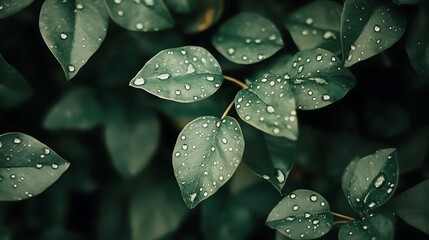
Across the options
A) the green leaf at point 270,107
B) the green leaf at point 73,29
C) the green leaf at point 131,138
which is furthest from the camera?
the green leaf at point 131,138

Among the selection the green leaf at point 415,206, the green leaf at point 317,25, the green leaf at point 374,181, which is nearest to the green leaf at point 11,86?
the green leaf at point 317,25

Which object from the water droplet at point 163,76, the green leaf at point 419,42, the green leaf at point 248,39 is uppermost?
the green leaf at point 419,42

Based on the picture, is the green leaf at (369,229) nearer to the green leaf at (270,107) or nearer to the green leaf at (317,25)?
the green leaf at (270,107)

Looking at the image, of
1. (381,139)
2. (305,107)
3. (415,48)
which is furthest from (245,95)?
(381,139)

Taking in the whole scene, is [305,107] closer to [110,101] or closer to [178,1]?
[178,1]

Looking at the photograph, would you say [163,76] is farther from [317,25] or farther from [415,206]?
[415,206]

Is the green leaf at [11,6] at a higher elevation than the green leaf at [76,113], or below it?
higher

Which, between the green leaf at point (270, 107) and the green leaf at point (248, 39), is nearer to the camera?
the green leaf at point (270, 107)
